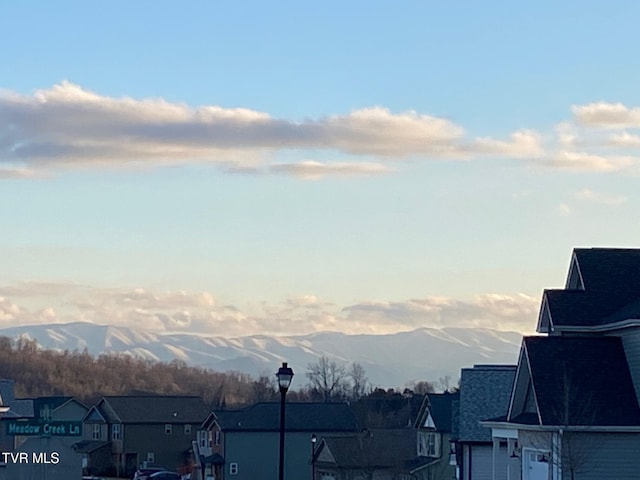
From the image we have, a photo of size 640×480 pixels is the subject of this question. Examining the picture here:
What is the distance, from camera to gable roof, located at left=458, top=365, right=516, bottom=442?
2115 inches

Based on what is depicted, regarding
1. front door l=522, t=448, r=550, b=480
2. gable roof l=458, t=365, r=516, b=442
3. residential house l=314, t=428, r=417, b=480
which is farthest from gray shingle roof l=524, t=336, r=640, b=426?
residential house l=314, t=428, r=417, b=480

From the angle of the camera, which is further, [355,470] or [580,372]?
[355,470]

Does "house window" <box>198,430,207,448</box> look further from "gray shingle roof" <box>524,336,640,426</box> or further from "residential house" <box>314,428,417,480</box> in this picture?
"gray shingle roof" <box>524,336,640,426</box>

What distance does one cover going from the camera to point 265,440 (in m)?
90.4

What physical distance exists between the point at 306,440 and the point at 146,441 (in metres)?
22.8

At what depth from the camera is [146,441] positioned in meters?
108

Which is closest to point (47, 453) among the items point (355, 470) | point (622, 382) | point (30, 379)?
point (622, 382)

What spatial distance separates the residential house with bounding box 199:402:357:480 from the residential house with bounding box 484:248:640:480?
166 ft

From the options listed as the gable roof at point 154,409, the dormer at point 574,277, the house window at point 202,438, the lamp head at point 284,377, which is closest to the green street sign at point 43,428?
the lamp head at point 284,377

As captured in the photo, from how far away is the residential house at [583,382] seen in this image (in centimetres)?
3553

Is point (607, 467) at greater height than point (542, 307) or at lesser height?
lesser

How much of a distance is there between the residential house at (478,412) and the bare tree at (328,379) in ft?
324

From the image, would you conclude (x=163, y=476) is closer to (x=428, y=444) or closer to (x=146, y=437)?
(x=146, y=437)

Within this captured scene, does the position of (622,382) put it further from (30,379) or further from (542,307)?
(30,379)
